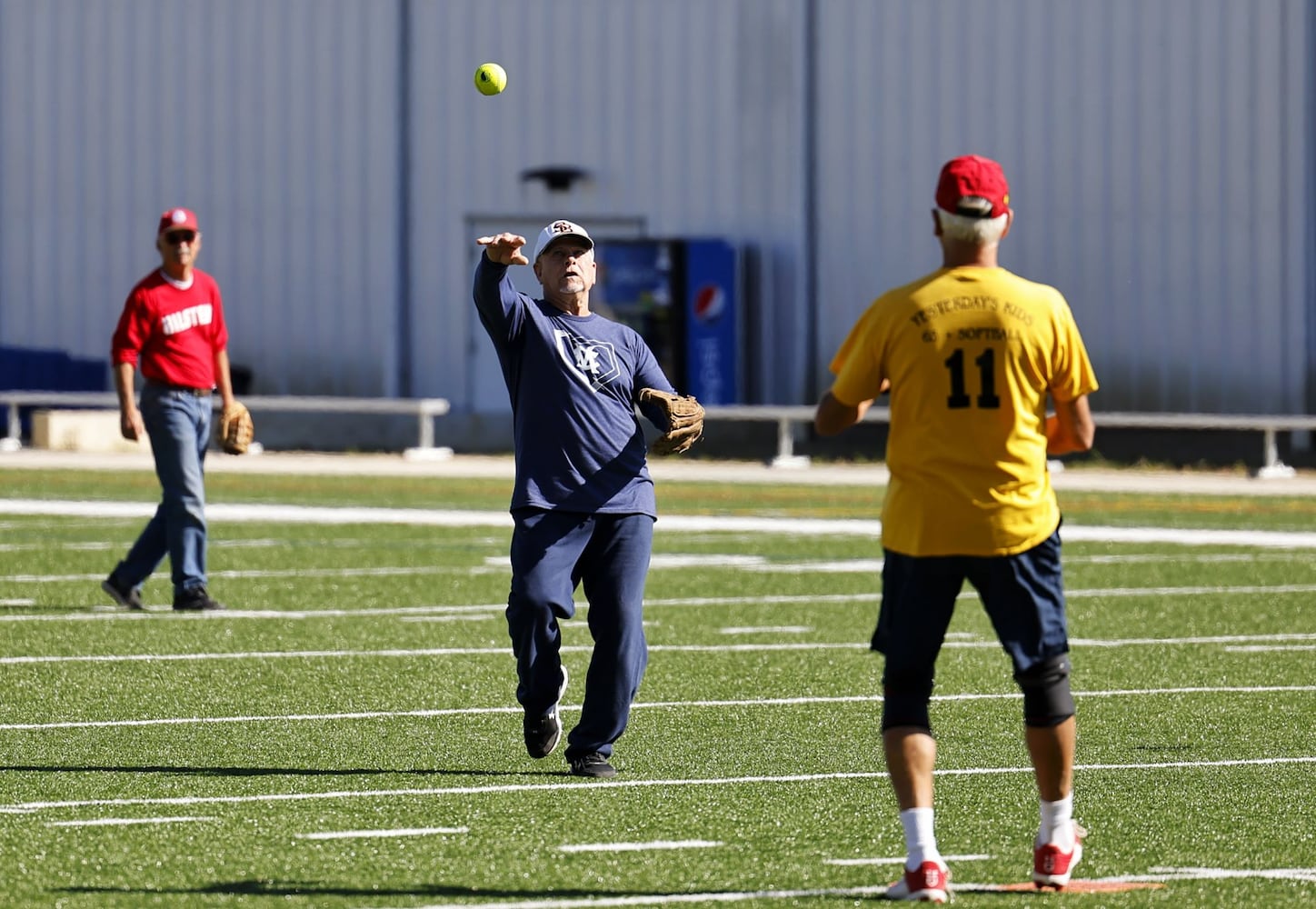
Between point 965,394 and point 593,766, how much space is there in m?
2.38

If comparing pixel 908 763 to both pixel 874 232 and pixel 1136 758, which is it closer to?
pixel 1136 758

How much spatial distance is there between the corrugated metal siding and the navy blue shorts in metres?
23.2

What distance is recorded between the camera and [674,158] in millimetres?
31047

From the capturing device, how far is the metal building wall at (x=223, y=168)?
105 ft

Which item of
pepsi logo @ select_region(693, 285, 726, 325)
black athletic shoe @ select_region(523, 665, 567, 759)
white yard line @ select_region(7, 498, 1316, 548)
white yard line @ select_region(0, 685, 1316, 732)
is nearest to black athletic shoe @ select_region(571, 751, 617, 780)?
black athletic shoe @ select_region(523, 665, 567, 759)

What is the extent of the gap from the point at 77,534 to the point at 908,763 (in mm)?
12064

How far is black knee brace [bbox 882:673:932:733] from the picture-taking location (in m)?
5.82

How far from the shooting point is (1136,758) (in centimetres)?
A: 802

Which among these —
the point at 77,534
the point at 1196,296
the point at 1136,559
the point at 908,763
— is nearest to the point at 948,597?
the point at 908,763

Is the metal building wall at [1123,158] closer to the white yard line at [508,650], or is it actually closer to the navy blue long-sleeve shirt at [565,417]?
the white yard line at [508,650]

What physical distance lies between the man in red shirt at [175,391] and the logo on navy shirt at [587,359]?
14.3 feet

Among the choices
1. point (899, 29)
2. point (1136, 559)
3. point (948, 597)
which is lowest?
point (1136, 559)

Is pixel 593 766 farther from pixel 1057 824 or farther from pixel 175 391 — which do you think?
pixel 175 391

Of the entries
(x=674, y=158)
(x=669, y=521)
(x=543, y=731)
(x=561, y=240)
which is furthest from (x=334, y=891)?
(x=674, y=158)
